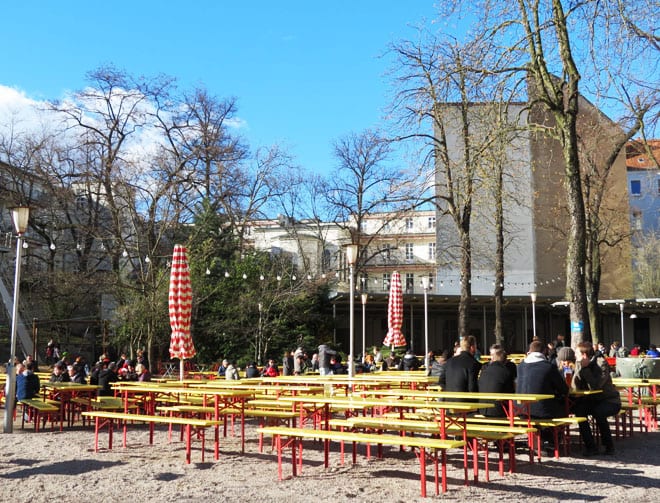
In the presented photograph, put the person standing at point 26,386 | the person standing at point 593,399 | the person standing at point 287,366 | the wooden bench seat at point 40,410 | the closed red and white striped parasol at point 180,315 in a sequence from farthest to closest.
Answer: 1. the person standing at point 287,366
2. the person standing at point 26,386
3. the closed red and white striped parasol at point 180,315
4. the wooden bench seat at point 40,410
5. the person standing at point 593,399

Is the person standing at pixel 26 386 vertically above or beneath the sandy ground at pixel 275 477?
above

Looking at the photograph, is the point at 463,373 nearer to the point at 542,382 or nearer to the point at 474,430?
the point at 542,382

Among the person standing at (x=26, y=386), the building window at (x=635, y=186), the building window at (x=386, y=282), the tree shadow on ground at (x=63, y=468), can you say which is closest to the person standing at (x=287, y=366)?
the person standing at (x=26, y=386)

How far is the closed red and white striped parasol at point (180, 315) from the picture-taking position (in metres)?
13.3

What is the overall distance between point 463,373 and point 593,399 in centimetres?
200

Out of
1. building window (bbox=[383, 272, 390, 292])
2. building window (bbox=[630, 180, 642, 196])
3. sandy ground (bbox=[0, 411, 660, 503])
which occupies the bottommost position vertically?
sandy ground (bbox=[0, 411, 660, 503])

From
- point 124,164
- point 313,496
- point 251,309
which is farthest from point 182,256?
point 124,164

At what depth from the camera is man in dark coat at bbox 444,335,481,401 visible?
8.75 meters

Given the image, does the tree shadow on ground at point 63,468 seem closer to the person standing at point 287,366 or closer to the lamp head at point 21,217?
the lamp head at point 21,217

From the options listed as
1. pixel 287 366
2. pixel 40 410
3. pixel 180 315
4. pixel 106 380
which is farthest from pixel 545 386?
pixel 287 366

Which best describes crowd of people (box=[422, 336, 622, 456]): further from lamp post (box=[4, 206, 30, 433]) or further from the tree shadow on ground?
lamp post (box=[4, 206, 30, 433])

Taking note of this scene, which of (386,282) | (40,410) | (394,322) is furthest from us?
(386,282)

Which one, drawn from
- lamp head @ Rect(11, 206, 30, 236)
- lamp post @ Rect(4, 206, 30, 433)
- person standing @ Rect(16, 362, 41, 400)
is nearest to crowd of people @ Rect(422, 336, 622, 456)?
lamp post @ Rect(4, 206, 30, 433)

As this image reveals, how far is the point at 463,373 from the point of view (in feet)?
28.8
